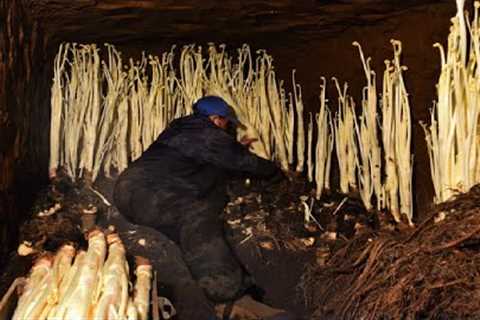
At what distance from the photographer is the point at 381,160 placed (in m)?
3.97

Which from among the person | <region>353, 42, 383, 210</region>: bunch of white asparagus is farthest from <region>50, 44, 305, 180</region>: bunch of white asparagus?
<region>353, 42, 383, 210</region>: bunch of white asparagus

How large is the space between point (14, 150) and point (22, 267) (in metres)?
0.73

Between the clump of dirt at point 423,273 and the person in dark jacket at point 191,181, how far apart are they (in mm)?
818

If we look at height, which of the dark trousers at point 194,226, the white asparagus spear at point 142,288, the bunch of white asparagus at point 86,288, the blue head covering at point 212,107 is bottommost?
the dark trousers at point 194,226

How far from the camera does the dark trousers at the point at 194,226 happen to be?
3.16m

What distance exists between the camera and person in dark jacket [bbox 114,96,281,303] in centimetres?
339

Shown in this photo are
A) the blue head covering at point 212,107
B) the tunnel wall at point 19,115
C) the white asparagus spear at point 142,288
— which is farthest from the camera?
the blue head covering at point 212,107

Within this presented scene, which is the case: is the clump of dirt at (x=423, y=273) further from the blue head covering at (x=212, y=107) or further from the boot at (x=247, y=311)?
the blue head covering at (x=212, y=107)

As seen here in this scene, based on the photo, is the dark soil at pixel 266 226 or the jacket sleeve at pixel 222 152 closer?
the dark soil at pixel 266 226

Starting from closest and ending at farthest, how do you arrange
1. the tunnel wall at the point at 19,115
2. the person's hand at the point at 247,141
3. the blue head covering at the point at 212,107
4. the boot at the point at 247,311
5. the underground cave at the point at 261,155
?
1. the underground cave at the point at 261,155
2. the boot at the point at 247,311
3. the tunnel wall at the point at 19,115
4. the blue head covering at the point at 212,107
5. the person's hand at the point at 247,141

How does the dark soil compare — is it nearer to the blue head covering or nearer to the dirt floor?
the dirt floor

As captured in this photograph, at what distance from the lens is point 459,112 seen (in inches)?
118

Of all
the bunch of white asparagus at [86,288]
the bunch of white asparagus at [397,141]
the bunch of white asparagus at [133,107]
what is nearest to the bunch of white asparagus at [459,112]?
the bunch of white asparagus at [397,141]

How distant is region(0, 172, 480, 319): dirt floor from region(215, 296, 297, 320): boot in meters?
0.21
